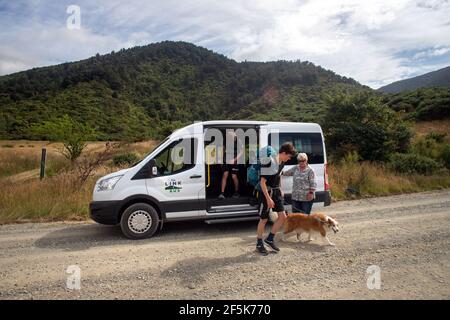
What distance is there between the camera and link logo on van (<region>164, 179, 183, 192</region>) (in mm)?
5480

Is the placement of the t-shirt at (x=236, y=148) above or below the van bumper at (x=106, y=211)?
above

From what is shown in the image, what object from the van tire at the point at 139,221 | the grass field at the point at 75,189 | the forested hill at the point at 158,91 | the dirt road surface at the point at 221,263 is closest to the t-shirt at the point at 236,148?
the dirt road surface at the point at 221,263

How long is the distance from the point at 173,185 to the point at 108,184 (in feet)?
3.91

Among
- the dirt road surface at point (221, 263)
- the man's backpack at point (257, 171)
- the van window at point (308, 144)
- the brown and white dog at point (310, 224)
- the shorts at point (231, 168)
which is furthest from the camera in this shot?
the shorts at point (231, 168)

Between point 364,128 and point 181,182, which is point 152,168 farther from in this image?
point 364,128

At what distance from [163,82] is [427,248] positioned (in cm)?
7318

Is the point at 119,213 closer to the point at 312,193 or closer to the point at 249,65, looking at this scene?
the point at 312,193

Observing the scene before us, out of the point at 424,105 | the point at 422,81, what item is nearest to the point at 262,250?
the point at 424,105

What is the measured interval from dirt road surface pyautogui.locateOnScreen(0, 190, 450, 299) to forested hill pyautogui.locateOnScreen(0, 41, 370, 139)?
39289 millimetres

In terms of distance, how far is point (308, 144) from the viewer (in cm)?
642

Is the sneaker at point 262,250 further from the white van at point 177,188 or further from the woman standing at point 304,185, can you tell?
the woman standing at point 304,185

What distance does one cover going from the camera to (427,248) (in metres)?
4.73

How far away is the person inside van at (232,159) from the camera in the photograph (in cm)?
635

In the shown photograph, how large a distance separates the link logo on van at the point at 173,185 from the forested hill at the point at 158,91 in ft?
130
